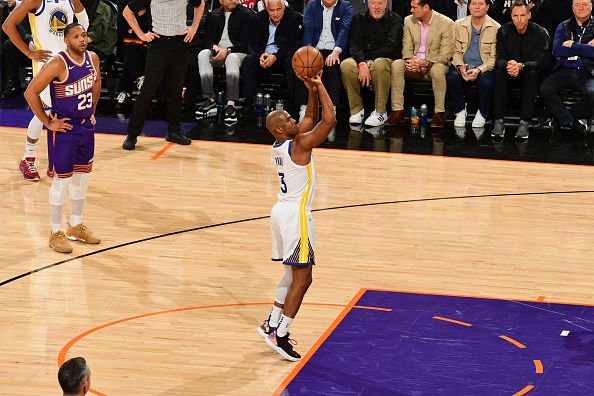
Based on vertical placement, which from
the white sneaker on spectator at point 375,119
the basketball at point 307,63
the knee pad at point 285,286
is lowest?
the white sneaker on spectator at point 375,119

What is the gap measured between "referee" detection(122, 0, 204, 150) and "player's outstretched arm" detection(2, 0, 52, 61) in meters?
2.26

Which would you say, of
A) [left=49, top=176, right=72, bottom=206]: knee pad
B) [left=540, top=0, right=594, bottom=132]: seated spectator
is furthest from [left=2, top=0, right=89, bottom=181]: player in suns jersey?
[left=540, top=0, right=594, bottom=132]: seated spectator

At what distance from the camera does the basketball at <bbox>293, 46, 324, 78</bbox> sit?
8461 millimetres

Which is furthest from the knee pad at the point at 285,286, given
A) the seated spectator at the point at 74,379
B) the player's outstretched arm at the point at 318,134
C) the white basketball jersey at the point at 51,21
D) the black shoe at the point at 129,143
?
the black shoe at the point at 129,143

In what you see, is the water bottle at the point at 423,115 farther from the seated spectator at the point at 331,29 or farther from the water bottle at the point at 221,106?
the water bottle at the point at 221,106

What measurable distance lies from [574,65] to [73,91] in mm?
7827

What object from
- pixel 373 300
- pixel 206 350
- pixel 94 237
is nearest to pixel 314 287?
pixel 373 300

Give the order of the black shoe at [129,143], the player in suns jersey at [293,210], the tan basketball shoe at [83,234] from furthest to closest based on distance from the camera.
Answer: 1. the black shoe at [129,143]
2. the tan basketball shoe at [83,234]
3. the player in suns jersey at [293,210]

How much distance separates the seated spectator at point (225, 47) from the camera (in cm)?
1673

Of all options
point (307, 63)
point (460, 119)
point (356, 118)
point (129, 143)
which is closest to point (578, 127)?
point (460, 119)

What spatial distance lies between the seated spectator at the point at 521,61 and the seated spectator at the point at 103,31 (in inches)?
226

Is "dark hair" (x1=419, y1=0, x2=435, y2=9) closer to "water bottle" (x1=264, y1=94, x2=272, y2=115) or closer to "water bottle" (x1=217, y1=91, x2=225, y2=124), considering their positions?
"water bottle" (x1=264, y1=94, x2=272, y2=115)

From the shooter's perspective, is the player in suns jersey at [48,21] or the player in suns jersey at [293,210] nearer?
the player in suns jersey at [293,210]

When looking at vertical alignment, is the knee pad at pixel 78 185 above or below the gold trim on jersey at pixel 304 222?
below
